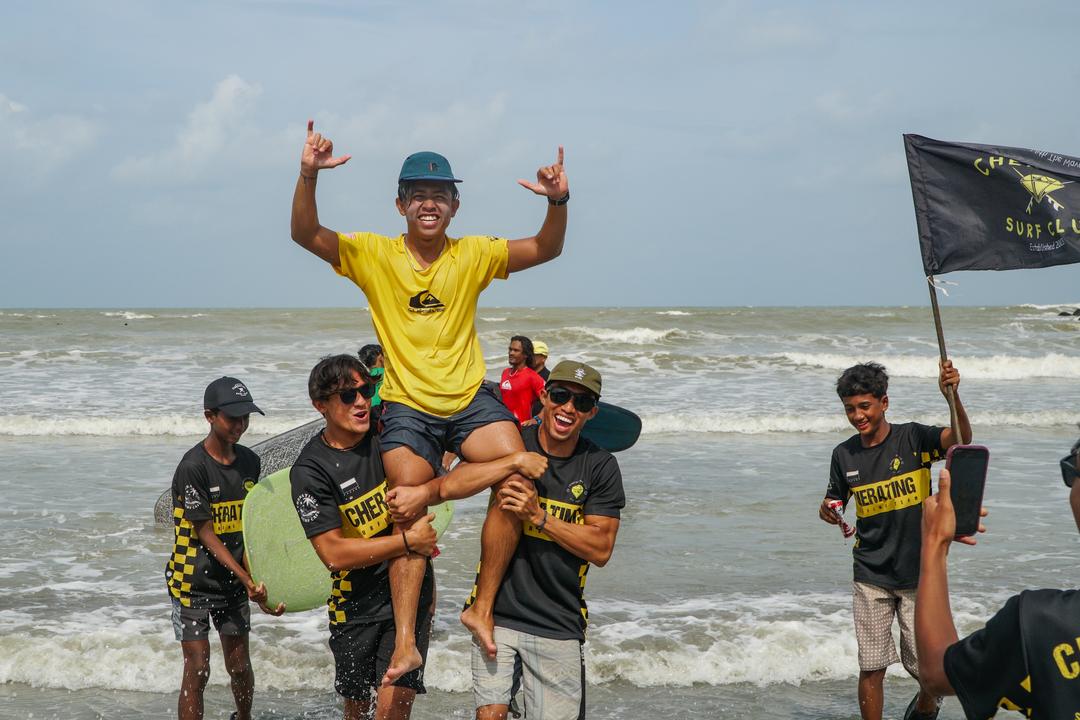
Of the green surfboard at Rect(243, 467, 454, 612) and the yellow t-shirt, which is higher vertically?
the yellow t-shirt

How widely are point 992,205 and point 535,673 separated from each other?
308cm

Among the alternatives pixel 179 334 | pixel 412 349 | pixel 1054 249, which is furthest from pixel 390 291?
pixel 179 334

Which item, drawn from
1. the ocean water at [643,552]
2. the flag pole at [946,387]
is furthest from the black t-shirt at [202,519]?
the flag pole at [946,387]

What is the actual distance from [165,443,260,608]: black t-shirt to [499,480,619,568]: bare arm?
1773mm

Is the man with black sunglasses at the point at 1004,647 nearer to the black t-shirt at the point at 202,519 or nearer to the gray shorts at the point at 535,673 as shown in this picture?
the gray shorts at the point at 535,673

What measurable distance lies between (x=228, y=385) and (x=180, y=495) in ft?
1.98

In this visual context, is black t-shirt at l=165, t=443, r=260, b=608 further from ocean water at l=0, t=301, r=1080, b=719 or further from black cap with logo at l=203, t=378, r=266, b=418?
ocean water at l=0, t=301, r=1080, b=719

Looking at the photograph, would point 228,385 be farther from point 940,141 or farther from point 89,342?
point 89,342

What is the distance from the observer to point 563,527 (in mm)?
4203

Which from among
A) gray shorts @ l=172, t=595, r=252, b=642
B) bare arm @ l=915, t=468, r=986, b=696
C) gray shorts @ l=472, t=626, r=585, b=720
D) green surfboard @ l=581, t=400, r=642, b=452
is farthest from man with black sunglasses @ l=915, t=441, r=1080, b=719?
gray shorts @ l=172, t=595, r=252, b=642

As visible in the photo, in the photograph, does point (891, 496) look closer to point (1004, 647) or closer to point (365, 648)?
point (365, 648)

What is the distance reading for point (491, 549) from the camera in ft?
14.0

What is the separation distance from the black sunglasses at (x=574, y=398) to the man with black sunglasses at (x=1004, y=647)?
191cm

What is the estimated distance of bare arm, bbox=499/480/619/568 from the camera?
13.6 ft
